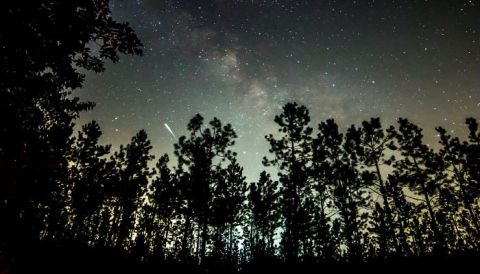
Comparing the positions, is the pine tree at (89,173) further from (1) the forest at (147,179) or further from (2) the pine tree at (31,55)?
(2) the pine tree at (31,55)

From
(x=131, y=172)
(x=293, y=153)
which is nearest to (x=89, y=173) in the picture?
(x=131, y=172)

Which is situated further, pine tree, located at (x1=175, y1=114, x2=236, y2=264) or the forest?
pine tree, located at (x1=175, y1=114, x2=236, y2=264)

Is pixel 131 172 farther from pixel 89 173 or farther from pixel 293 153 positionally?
pixel 293 153

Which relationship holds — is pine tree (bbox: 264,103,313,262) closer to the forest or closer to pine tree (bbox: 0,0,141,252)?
the forest

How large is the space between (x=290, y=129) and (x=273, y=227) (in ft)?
73.0

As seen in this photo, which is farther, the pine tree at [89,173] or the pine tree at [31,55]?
the pine tree at [89,173]

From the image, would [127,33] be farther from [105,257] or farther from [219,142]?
[219,142]

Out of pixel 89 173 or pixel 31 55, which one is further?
pixel 89 173

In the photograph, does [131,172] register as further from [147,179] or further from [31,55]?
[31,55]

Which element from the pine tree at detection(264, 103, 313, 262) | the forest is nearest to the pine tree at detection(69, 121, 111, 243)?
the forest

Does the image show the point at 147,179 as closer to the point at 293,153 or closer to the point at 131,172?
the point at 131,172

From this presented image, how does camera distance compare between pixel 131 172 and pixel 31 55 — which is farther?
pixel 131 172

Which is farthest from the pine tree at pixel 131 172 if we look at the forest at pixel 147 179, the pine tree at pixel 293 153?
the pine tree at pixel 293 153

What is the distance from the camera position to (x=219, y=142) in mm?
25250
